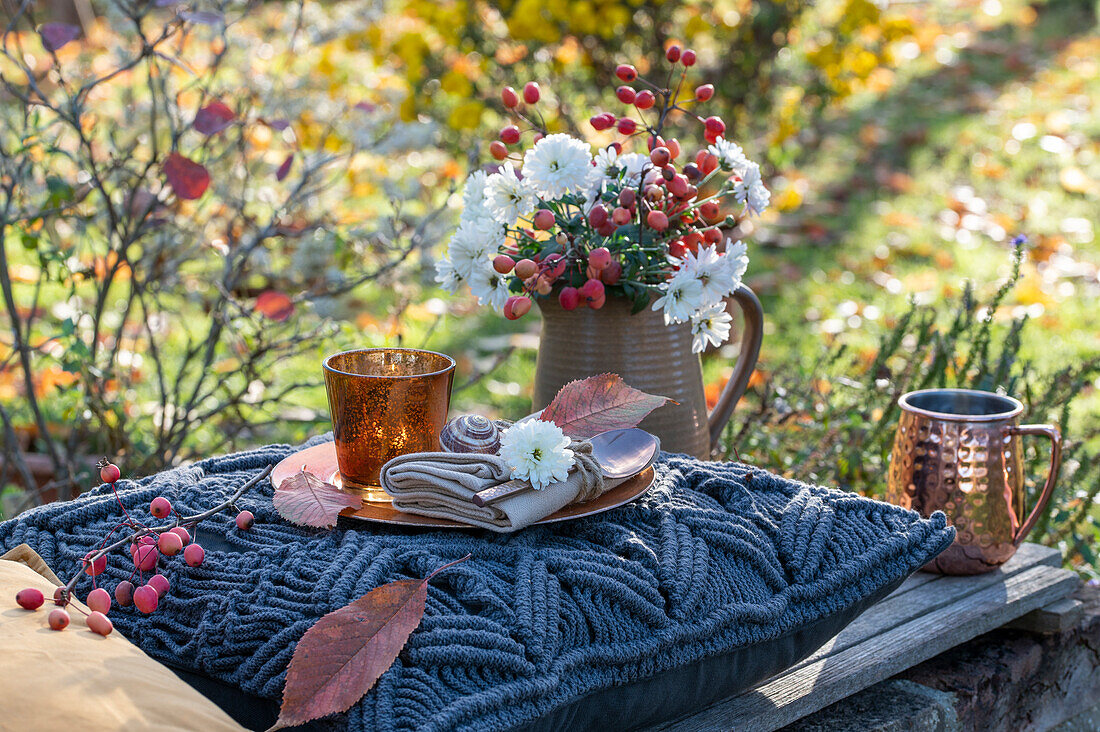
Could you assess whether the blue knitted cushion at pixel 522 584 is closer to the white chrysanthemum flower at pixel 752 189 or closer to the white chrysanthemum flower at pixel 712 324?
the white chrysanthemum flower at pixel 712 324

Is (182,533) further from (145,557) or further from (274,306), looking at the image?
(274,306)

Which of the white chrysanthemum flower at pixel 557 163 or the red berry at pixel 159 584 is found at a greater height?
the white chrysanthemum flower at pixel 557 163

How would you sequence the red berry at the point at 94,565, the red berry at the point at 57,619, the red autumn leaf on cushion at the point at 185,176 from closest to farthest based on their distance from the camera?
the red berry at the point at 57,619
the red berry at the point at 94,565
the red autumn leaf on cushion at the point at 185,176

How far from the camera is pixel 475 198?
55.0 inches

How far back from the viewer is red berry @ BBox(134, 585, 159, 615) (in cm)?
94

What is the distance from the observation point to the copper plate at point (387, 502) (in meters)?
1.05

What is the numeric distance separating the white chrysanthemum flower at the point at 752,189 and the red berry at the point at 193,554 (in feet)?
2.66

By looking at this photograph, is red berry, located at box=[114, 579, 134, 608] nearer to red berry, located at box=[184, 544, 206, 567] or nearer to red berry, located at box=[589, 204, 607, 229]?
red berry, located at box=[184, 544, 206, 567]

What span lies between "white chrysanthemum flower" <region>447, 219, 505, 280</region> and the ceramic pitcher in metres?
0.13

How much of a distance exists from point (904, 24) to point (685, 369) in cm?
241

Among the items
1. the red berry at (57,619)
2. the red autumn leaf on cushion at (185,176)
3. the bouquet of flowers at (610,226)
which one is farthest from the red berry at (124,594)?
the red autumn leaf on cushion at (185,176)

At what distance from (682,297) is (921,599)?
536 mm

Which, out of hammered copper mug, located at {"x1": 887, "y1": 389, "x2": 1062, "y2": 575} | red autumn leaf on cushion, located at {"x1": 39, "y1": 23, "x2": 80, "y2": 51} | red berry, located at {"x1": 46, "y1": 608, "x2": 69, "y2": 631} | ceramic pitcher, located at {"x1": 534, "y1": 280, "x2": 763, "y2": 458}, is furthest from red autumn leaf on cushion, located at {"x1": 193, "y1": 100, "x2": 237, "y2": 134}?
hammered copper mug, located at {"x1": 887, "y1": 389, "x2": 1062, "y2": 575}

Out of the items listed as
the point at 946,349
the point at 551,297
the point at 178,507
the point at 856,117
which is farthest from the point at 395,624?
the point at 856,117
